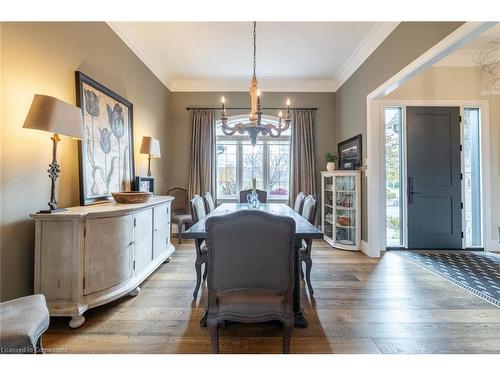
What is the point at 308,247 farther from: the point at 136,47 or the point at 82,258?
the point at 136,47

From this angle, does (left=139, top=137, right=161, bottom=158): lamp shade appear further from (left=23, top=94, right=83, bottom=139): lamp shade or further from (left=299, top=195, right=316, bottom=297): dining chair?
(left=299, top=195, right=316, bottom=297): dining chair

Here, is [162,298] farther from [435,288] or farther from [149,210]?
[435,288]

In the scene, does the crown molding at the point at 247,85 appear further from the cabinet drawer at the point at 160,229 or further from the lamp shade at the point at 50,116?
the lamp shade at the point at 50,116

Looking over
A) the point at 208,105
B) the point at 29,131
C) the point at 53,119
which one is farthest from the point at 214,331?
the point at 208,105

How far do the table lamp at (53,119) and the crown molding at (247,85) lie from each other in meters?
3.37

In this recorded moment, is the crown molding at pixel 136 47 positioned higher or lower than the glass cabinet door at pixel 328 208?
higher

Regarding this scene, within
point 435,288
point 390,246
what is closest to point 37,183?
point 435,288

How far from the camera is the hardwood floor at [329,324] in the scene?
1606 mm

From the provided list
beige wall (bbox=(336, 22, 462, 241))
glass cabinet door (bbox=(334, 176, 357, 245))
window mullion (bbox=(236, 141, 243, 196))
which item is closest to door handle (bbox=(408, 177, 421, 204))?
beige wall (bbox=(336, 22, 462, 241))

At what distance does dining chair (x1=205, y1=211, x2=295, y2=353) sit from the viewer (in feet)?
4.38

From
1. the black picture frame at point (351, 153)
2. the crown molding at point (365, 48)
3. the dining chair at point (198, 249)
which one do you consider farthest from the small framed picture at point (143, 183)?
the crown molding at point (365, 48)

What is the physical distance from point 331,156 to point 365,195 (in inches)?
44.2

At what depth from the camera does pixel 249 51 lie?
12.1ft
